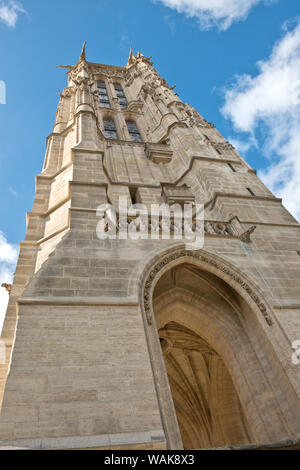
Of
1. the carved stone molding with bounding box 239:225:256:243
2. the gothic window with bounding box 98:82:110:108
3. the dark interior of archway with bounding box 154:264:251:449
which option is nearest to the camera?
the carved stone molding with bounding box 239:225:256:243

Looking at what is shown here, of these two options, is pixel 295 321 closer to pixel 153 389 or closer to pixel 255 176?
pixel 153 389

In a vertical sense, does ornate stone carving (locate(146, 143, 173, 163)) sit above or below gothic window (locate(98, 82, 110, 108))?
below

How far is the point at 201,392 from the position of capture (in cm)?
1248

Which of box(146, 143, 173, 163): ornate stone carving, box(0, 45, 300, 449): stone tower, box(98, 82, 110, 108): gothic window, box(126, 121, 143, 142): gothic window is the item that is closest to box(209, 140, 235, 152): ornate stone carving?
box(0, 45, 300, 449): stone tower

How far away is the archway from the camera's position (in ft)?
20.4

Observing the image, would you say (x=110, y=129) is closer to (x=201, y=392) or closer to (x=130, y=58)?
(x=130, y=58)

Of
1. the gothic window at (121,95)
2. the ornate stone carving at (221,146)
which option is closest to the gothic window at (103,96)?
the gothic window at (121,95)

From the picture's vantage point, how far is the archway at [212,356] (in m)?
6.20

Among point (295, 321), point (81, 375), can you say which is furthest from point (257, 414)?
point (81, 375)

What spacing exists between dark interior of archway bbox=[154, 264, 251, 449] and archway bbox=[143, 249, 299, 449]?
3 centimetres

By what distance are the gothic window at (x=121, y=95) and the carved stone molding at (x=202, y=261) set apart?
50.9ft

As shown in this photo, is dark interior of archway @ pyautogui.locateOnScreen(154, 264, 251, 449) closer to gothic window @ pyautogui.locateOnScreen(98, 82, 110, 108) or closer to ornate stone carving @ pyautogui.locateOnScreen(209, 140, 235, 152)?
ornate stone carving @ pyautogui.locateOnScreen(209, 140, 235, 152)

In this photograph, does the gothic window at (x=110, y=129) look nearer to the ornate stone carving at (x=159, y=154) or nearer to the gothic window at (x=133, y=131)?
the gothic window at (x=133, y=131)
